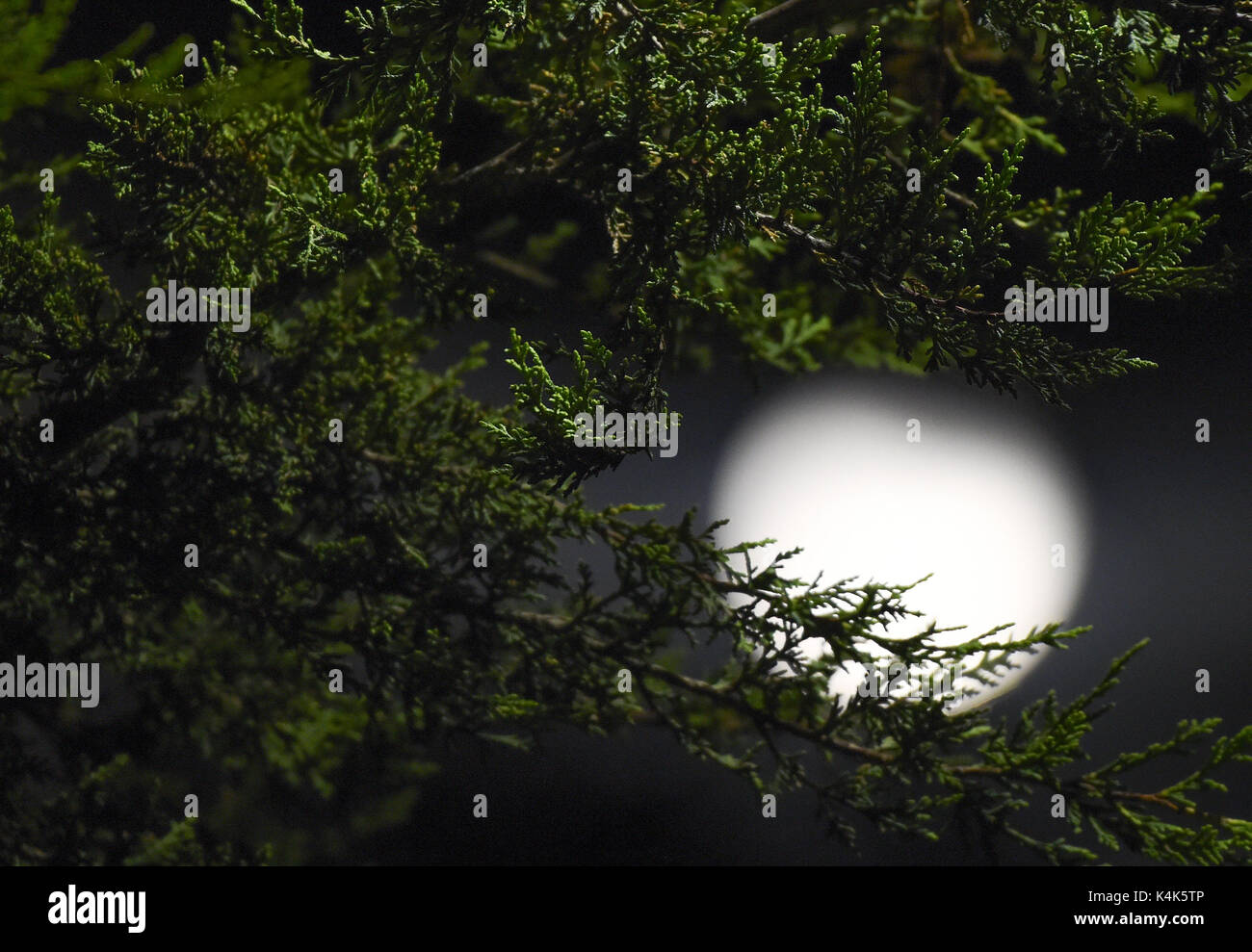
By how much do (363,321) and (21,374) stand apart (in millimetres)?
1673

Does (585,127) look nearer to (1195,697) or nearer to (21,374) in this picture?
(21,374)

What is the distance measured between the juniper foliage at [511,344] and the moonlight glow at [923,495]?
4.08m

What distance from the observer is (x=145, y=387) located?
4.00 m

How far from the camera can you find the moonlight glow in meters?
9.12

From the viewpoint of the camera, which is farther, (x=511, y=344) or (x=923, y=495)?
(x=923, y=495)

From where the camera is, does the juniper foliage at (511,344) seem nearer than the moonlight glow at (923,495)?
Yes

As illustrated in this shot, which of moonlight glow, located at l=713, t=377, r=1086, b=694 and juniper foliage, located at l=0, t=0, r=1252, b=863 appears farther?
moonlight glow, located at l=713, t=377, r=1086, b=694

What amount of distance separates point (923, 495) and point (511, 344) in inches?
271

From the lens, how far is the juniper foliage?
302 centimetres

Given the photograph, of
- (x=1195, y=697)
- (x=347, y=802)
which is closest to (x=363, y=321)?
→ (x=347, y=802)

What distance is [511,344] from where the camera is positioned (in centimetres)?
347

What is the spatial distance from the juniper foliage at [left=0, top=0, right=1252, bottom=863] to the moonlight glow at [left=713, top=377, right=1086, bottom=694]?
4078 millimetres

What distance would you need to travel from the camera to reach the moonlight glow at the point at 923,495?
9.12 m
